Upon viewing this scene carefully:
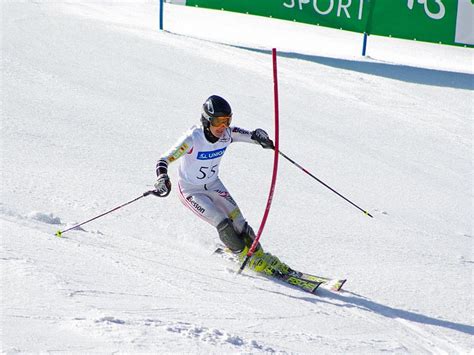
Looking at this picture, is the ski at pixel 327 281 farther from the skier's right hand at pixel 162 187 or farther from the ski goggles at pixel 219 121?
the ski goggles at pixel 219 121

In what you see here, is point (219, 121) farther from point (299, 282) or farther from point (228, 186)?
point (228, 186)

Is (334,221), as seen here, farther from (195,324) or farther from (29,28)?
(29,28)

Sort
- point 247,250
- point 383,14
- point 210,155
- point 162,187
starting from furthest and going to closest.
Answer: point 383,14, point 210,155, point 247,250, point 162,187

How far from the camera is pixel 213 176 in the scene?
22.5 ft

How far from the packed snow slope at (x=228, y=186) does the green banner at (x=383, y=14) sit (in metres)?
0.77

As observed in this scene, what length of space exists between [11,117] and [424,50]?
10154 millimetres

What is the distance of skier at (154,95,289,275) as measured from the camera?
251 inches

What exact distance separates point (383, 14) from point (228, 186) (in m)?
6.75

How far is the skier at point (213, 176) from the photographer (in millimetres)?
6379

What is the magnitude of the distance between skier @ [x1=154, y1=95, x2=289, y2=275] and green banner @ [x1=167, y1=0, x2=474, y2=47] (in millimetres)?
7533

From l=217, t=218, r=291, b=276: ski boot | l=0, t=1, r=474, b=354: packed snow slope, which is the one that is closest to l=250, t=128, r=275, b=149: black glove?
l=217, t=218, r=291, b=276: ski boot

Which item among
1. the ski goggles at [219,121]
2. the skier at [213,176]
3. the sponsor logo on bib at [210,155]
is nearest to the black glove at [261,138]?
the skier at [213,176]

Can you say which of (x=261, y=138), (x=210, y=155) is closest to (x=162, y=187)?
(x=210, y=155)

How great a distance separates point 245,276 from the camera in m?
6.24
